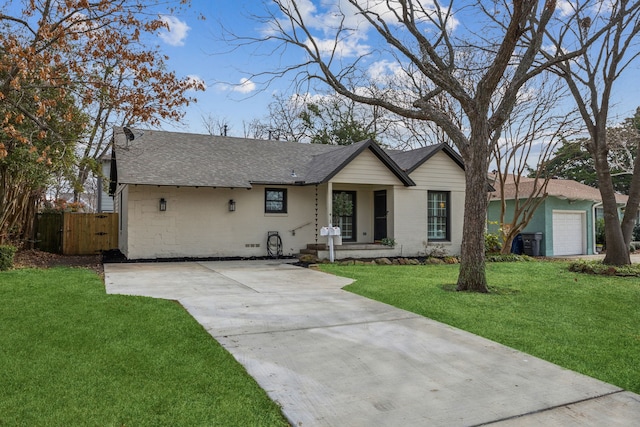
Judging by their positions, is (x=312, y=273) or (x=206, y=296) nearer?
(x=206, y=296)

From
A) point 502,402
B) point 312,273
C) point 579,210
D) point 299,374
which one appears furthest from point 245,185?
point 579,210

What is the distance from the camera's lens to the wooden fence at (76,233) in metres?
17.1

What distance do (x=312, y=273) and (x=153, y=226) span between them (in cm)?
588

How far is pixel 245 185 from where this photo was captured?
568 inches

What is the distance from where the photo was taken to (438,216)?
56.1 feet

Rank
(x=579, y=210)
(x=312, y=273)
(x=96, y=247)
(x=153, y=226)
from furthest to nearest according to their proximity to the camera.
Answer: (x=579, y=210), (x=96, y=247), (x=153, y=226), (x=312, y=273)

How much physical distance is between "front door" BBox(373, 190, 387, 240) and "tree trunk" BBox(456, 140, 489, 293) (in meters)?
7.61

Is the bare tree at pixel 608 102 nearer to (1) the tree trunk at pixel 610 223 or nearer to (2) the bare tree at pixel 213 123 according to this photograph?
(1) the tree trunk at pixel 610 223

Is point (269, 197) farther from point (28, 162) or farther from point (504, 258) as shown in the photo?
point (504, 258)

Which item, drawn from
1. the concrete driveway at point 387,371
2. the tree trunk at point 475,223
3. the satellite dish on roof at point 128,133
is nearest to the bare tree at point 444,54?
the tree trunk at point 475,223

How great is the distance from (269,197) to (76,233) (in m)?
7.80

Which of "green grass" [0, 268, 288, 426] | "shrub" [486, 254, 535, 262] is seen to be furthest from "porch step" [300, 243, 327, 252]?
"green grass" [0, 268, 288, 426]

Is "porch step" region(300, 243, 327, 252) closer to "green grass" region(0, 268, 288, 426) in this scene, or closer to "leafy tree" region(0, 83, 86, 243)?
"leafy tree" region(0, 83, 86, 243)

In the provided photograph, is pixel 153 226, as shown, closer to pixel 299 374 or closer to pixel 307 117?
pixel 299 374
